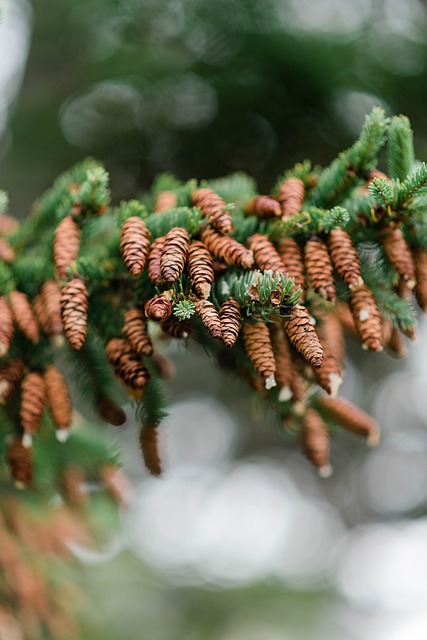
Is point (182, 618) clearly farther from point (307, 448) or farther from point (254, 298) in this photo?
point (254, 298)

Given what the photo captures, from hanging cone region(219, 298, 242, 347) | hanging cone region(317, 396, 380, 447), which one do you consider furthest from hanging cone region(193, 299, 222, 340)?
hanging cone region(317, 396, 380, 447)

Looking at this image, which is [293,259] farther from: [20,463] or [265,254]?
[20,463]

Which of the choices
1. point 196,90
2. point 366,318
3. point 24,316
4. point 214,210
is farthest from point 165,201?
point 196,90

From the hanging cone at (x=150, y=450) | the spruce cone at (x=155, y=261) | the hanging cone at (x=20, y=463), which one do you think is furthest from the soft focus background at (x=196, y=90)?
the spruce cone at (x=155, y=261)

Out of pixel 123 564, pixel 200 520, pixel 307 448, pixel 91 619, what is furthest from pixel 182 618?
pixel 307 448

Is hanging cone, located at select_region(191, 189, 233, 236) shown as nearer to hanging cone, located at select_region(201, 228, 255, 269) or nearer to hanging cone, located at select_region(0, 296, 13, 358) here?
hanging cone, located at select_region(201, 228, 255, 269)

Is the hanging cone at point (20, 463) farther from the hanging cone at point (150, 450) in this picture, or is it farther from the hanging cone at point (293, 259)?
the hanging cone at point (293, 259)
